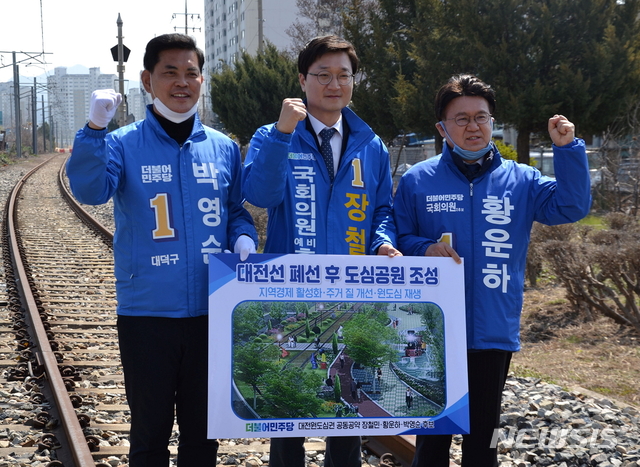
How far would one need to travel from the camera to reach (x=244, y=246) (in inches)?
120

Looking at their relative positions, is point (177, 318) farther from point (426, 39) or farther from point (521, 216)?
point (426, 39)

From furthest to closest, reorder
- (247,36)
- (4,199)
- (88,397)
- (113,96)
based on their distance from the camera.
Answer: (247,36) → (4,199) → (88,397) → (113,96)

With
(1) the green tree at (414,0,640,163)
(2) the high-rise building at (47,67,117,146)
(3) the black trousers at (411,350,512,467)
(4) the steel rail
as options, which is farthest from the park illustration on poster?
(2) the high-rise building at (47,67,117,146)

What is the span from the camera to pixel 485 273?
3.20 metres

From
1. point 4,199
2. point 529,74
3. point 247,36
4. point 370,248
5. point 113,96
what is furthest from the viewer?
point 247,36

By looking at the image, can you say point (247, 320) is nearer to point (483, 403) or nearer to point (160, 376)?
point (160, 376)

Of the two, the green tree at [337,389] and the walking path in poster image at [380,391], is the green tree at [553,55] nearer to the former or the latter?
the walking path in poster image at [380,391]

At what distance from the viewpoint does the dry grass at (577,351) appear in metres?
6.22

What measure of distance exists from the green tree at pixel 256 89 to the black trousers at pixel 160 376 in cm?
2486

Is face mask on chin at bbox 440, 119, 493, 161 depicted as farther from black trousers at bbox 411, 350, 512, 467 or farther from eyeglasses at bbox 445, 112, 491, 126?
black trousers at bbox 411, 350, 512, 467

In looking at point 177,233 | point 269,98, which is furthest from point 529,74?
point 177,233

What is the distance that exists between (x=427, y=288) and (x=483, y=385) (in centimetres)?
51

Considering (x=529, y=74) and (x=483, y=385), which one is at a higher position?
(x=529, y=74)

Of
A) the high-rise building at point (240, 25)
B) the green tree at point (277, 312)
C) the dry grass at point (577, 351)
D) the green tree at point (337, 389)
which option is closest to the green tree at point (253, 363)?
the green tree at point (277, 312)
